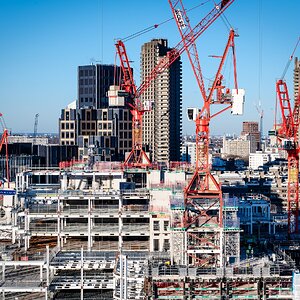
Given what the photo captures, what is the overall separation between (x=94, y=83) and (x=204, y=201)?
4029 inches

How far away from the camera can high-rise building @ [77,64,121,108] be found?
459ft

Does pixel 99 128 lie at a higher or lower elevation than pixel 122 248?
higher

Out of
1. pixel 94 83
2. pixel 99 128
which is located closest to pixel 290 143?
pixel 99 128

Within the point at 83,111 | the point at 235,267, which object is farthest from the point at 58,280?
the point at 83,111

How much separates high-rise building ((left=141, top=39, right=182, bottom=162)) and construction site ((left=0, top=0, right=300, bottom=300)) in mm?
90581

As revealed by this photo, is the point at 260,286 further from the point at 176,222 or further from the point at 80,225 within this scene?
the point at 80,225

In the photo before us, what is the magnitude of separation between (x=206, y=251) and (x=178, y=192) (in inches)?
312

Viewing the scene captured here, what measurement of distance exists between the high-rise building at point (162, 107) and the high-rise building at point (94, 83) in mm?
11823

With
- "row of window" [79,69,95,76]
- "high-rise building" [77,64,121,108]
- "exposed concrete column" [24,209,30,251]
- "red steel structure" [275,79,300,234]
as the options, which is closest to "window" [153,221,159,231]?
"exposed concrete column" [24,209,30,251]

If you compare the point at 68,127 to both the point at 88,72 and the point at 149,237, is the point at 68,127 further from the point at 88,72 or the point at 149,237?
the point at 149,237

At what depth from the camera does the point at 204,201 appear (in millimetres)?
41250

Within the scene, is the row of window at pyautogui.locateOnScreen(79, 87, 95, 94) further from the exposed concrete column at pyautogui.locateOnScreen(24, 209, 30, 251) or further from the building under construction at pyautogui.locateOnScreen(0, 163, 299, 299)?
the exposed concrete column at pyautogui.locateOnScreen(24, 209, 30, 251)

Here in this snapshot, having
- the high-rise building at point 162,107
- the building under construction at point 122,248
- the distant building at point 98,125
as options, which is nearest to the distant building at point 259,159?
the high-rise building at point 162,107

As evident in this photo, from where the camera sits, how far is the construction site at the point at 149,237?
3184cm
